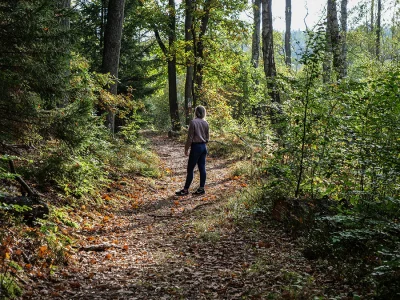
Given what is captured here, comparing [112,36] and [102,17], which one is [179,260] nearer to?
[112,36]

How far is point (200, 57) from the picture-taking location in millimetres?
20406

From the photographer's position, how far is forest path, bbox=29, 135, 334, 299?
13.6ft

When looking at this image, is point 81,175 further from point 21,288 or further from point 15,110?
point 21,288

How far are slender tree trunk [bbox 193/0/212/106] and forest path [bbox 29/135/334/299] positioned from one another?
41.0ft

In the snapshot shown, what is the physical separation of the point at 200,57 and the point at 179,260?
54.5ft

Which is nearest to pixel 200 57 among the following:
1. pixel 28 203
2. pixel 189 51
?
pixel 189 51

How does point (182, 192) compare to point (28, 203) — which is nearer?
point (28, 203)

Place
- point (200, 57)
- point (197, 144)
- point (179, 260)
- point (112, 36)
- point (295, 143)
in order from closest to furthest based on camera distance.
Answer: point (179, 260), point (295, 143), point (197, 144), point (112, 36), point (200, 57)

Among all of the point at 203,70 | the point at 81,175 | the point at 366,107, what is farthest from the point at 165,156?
the point at 366,107

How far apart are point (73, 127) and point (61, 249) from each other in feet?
6.57

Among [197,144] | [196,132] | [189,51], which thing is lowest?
[197,144]

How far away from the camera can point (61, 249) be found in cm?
491

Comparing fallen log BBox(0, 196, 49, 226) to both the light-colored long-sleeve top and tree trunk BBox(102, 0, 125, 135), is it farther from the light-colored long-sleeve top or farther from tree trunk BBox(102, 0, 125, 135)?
tree trunk BBox(102, 0, 125, 135)

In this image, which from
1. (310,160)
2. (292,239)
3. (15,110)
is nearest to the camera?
(15,110)
